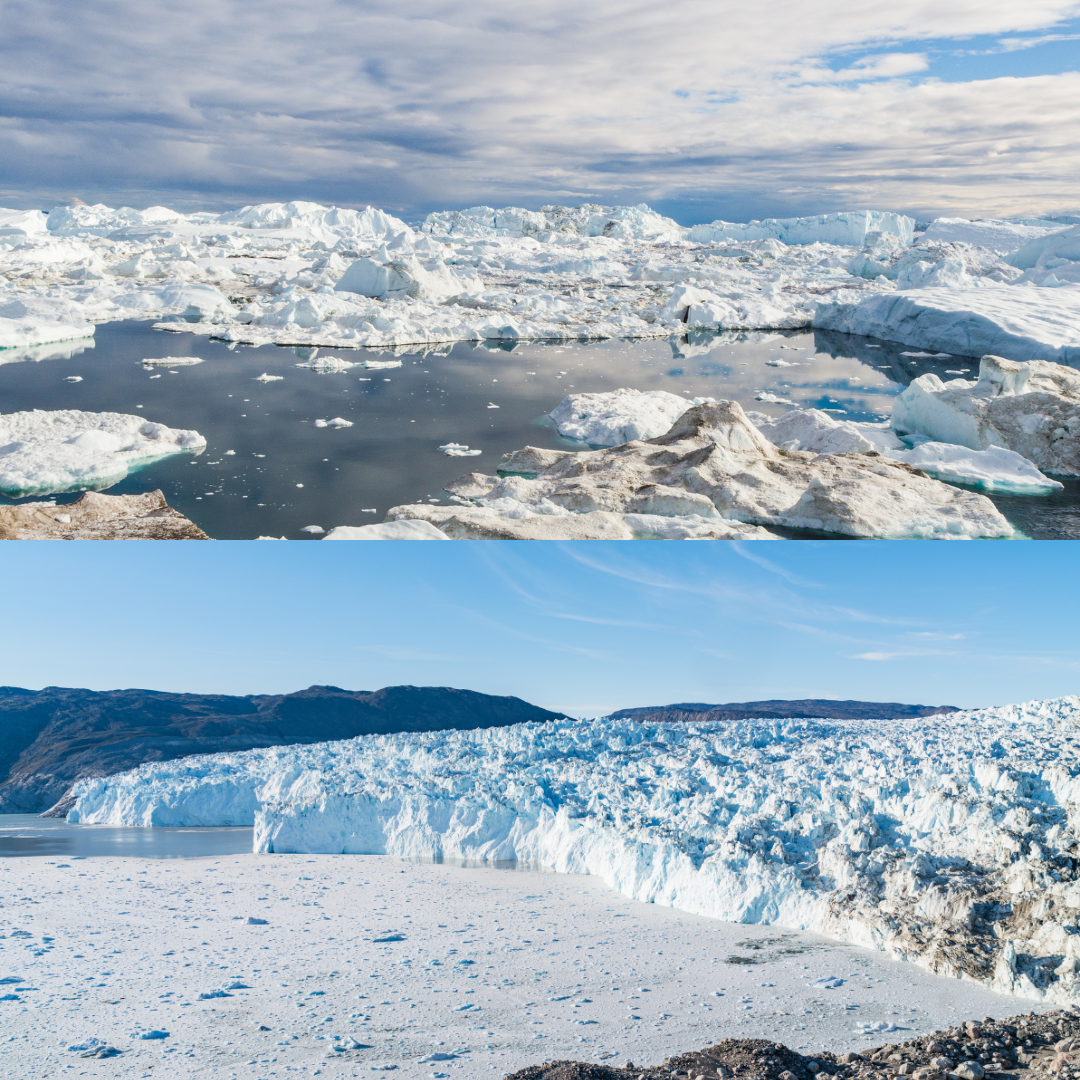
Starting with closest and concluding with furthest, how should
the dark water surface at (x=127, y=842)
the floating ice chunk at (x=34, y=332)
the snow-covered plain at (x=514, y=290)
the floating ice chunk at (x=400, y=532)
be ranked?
the floating ice chunk at (x=400, y=532) < the dark water surface at (x=127, y=842) < the floating ice chunk at (x=34, y=332) < the snow-covered plain at (x=514, y=290)

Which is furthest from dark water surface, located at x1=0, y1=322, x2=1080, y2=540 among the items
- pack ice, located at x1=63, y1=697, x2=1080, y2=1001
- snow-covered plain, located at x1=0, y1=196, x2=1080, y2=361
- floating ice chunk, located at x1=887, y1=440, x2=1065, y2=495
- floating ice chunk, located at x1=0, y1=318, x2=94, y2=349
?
pack ice, located at x1=63, y1=697, x2=1080, y2=1001

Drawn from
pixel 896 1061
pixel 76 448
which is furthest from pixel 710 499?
pixel 76 448

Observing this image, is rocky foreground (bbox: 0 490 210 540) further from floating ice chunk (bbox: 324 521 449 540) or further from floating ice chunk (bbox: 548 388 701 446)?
floating ice chunk (bbox: 548 388 701 446)

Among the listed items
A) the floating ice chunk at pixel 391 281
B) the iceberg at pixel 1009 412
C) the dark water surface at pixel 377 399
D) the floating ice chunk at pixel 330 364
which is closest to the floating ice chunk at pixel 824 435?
the iceberg at pixel 1009 412

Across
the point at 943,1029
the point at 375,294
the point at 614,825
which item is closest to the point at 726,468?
the point at 614,825

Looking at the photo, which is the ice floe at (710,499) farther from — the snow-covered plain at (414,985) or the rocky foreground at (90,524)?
the snow-covered plain at (414,985)

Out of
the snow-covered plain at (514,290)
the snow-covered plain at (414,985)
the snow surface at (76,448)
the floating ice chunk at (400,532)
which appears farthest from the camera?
the snow-covered plain at (514,290)
